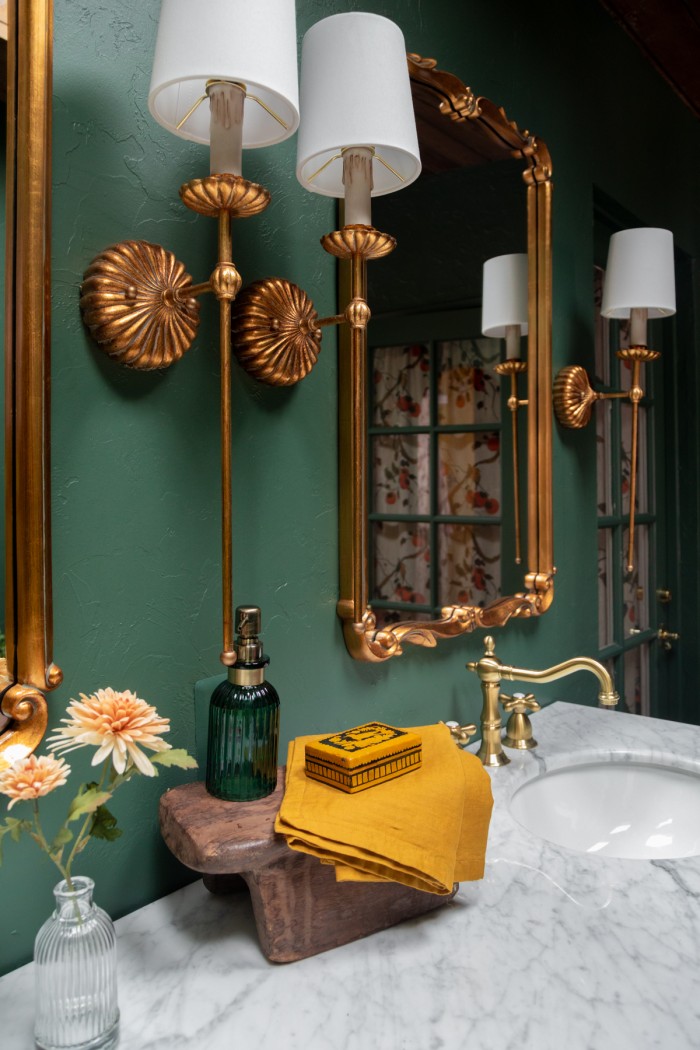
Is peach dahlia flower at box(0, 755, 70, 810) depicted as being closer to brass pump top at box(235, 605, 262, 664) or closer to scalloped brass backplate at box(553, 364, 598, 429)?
brass pump top at box(235, 605, 262, 664)

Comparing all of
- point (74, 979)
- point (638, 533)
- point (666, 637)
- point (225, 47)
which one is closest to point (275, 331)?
point (225, 47)

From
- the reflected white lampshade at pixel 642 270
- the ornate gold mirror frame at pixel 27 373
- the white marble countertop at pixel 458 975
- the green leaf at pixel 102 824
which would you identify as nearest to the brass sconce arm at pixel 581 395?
the reflected white lampshade at pixel 642 270

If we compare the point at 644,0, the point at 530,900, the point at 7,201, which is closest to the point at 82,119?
the point at 7,201

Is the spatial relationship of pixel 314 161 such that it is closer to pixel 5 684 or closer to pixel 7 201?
pixel 7 201

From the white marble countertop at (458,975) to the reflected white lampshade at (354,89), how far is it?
0.82 metres

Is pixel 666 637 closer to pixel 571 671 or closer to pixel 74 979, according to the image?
pixel 571 671

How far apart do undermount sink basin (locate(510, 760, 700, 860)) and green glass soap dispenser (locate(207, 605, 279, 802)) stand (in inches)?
19.7

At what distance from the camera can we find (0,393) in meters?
0.67

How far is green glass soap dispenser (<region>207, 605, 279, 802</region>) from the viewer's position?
0.77 m

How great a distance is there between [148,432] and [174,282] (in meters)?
0.16

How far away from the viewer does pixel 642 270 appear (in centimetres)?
162

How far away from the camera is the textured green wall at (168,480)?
74 cm

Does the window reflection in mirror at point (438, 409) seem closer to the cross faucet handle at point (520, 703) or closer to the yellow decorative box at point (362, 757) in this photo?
the cross faucet handle at point (520, 703)

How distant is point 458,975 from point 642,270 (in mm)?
1421
